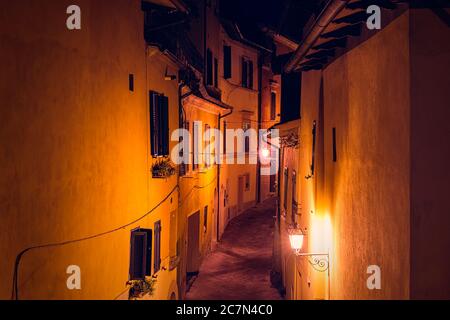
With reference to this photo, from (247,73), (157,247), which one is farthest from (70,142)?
(247,73)

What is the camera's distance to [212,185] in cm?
2697

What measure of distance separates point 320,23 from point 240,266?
17358 mm

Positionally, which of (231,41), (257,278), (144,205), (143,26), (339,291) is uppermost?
(231,41)

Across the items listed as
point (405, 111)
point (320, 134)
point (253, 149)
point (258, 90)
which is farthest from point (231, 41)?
point (405, 111)

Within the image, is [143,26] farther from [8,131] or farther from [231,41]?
[231,41]

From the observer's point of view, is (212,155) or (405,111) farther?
(212,155)

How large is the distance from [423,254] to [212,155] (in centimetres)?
2065

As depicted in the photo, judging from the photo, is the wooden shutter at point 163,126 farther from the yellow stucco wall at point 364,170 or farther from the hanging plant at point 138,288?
the yellow stucco wall at point 364,170

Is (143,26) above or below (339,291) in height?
above

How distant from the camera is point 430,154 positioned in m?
5.77

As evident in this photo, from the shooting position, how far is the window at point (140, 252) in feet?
37.1

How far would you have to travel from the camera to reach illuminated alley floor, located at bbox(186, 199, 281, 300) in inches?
772

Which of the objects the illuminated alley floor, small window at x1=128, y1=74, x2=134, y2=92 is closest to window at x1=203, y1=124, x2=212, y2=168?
the illuminated alley floor

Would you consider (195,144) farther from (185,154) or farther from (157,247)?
(157,247)
